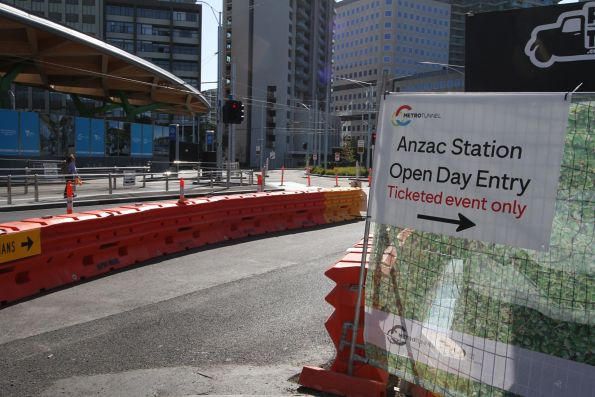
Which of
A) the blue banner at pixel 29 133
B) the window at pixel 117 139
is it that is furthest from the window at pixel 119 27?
the blue banner at pixel 29 133

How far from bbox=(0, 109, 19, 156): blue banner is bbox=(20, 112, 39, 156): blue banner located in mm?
332

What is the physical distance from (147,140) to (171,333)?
3489cm

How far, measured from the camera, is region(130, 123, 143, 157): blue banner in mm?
36719

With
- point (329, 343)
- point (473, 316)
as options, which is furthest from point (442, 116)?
point (329, 343)

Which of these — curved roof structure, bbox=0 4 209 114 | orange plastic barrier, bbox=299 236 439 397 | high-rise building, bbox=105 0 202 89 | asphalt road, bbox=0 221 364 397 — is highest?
high-rise building, bbox=105 0 202 89

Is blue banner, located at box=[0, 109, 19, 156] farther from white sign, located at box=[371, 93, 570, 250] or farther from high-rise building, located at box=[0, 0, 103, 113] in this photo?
high-rise building, located at box=[0, 0, 103, 113]

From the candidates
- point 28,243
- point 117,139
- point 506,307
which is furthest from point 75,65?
point 506,307

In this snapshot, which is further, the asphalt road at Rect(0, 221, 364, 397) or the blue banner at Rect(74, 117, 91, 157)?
the blue banner at Rect(74, 117, 91, 157)

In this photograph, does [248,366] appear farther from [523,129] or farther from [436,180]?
[523,129]

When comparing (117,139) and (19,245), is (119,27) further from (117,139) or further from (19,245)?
(19,245)

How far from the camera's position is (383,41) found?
140750mm

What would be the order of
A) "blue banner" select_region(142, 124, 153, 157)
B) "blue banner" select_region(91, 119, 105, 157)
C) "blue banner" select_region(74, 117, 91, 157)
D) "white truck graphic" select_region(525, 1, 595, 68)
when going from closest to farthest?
"white truck graphic" select_region(525, 1, 595, 68), "blue banner" select_region(74, 117, 91, 157), "blue banner" select_region(91, 119, 105, 157), "blue banner" select_region(142, 124, 153, 157)

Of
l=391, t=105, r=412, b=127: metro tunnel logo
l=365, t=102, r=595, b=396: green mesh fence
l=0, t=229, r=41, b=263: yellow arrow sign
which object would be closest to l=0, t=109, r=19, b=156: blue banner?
l=0, t=229, r=41, b=263: yellow arrow sign

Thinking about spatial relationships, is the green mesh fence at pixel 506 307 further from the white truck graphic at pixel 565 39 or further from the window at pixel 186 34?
the window at pixel 186 34
